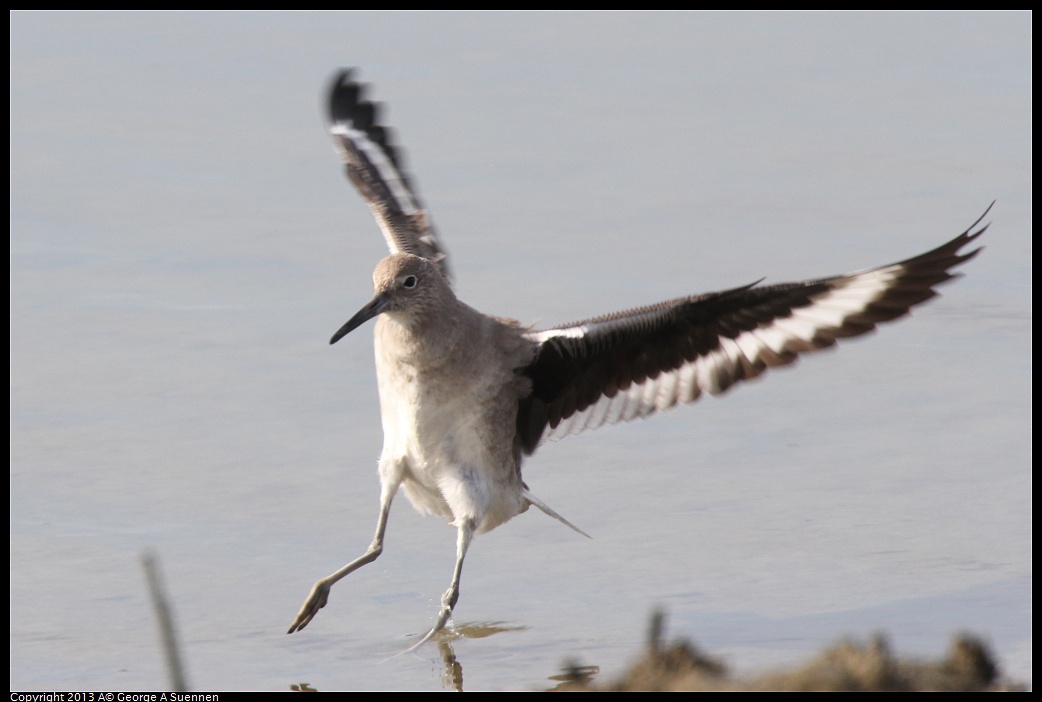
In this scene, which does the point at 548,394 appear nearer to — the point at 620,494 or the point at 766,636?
the point at 620,494

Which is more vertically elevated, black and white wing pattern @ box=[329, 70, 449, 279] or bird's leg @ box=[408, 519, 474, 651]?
black and white wing pattern @ box=[329, 70, 449, 279]

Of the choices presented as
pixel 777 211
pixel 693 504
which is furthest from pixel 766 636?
pixel 777 211

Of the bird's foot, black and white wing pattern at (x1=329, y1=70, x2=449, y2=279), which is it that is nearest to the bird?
the bird's foot

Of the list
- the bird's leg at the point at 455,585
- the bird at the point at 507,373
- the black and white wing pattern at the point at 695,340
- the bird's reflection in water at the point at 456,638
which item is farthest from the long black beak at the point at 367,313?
the bird's reflection in water at the point at 456,638

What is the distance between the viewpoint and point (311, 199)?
11891 millimetres

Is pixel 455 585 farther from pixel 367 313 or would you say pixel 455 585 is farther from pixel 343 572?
pixel 367 313

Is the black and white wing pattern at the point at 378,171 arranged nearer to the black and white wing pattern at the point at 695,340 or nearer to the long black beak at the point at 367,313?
the long black beak at the point at 367,313

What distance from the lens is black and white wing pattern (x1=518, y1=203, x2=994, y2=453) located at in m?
6.76

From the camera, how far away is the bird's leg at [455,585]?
699cm

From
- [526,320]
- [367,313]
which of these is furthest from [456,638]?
[526,320]

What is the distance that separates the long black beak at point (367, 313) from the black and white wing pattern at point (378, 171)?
1.12m

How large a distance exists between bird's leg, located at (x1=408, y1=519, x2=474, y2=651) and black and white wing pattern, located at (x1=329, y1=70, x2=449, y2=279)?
5.23 feet

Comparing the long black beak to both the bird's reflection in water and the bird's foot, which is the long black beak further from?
the bird's reflection in water

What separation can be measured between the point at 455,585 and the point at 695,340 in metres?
1.36
